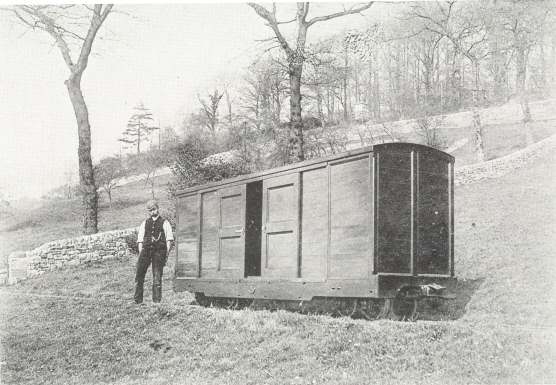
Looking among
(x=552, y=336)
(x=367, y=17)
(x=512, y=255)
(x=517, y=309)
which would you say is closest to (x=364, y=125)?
(x=367, y=17)

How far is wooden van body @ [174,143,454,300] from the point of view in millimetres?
7730

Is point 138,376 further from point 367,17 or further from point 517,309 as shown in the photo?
point 367,17

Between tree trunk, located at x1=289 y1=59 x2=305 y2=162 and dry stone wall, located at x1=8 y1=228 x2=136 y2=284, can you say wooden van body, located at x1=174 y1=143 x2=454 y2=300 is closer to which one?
tree trunk, located at x1=289 y1=59 x2=305 y2=162

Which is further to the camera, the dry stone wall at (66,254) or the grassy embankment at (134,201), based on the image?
the grassy embankment at (134,201)

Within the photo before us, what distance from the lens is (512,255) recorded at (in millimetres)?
11609

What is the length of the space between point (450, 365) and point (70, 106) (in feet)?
63.2

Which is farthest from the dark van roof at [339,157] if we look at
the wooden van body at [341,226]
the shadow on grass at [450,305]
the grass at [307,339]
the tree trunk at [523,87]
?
the tree trunk at [523,87]

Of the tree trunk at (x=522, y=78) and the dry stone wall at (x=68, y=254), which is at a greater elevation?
the tree trunk at (x=522, y=78)

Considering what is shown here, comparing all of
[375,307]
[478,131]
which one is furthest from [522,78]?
[375,307]

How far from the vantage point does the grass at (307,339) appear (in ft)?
20.0

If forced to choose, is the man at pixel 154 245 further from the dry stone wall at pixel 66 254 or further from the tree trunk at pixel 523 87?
the tree trunk at pixel 523 87

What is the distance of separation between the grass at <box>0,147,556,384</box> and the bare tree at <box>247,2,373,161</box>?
641cm

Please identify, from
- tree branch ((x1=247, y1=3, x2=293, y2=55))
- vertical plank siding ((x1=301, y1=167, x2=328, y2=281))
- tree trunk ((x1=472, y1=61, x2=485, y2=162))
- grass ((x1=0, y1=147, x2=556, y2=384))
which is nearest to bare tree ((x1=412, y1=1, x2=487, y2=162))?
tree trunk ((x1=472, y1=61, x2=485, y2=162))

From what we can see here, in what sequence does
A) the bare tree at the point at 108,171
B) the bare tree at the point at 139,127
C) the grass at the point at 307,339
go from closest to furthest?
the grass at the point at 307,339, the bare tree at the point at 108,171, the bare tree at the point at 139,127
